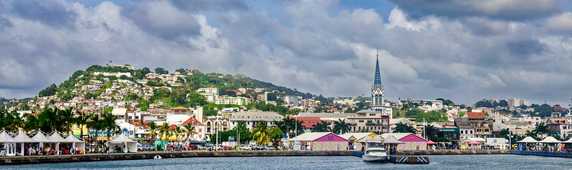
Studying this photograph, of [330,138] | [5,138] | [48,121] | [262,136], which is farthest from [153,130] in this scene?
[5,138]

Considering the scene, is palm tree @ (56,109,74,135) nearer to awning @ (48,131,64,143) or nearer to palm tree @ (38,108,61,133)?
palm tree @ (38,108,61,133)

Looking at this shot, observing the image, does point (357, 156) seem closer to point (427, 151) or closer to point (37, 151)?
point (427, 151)

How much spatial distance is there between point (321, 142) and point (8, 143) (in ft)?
201

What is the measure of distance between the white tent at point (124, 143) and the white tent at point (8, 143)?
1969 cm

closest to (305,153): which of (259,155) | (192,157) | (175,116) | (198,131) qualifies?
(259,155)

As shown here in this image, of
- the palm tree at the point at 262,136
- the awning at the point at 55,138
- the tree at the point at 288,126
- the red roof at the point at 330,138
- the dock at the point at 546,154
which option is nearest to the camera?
the awning at the point at 55,138

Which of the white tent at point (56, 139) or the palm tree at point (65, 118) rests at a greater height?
the palm tree at point (65, 118)

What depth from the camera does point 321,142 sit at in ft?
474

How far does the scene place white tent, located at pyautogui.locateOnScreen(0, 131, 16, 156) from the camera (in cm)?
8939

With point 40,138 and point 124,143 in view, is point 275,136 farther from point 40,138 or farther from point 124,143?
point 40,138

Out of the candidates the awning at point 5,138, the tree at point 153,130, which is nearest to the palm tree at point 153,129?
the tree at point 153,130

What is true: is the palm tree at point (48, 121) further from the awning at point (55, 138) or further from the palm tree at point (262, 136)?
the palm tree at point (262, 136)

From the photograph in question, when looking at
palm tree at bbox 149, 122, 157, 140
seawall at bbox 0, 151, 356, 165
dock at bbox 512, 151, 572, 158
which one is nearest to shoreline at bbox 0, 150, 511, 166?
seawall at bbox 0, 151, 356, 165

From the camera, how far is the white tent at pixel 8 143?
293 ft
